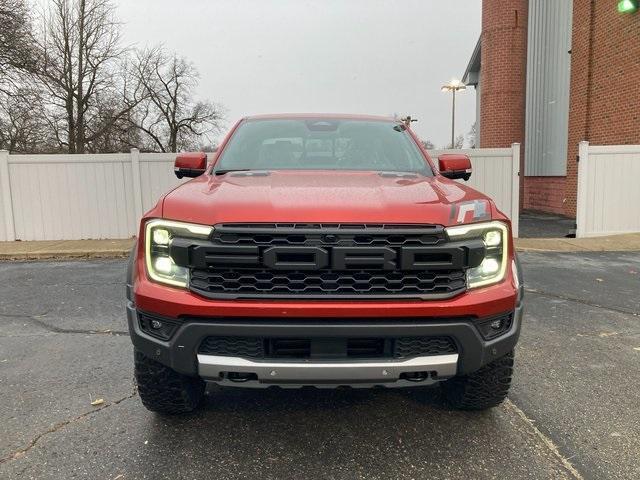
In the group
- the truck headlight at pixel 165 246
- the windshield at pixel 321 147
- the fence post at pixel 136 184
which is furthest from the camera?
the fence post at pixel 136 184

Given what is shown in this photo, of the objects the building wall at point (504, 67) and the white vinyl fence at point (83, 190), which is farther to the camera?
the building wall at point (504, 67)

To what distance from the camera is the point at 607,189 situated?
10242 millimetres

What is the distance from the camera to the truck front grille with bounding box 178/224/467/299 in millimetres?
2230

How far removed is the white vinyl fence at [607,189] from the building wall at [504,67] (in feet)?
21.7

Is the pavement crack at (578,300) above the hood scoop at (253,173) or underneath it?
underneath

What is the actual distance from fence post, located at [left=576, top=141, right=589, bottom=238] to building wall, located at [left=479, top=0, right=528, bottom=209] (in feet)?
22.5

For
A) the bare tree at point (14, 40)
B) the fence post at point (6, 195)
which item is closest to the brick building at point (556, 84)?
the fence post at point (6, 195)

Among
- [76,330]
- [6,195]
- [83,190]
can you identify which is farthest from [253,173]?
[6,195]

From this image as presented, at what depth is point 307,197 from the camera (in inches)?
96.2

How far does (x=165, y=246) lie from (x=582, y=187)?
9.79 m

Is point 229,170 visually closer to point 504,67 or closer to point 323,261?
point 323,261

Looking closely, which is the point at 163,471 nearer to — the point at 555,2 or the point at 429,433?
the point at 429,433

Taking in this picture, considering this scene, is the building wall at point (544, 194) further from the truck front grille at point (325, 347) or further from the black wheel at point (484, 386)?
the truck front grille at point (325, 347)

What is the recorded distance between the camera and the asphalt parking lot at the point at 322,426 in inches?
95.3
